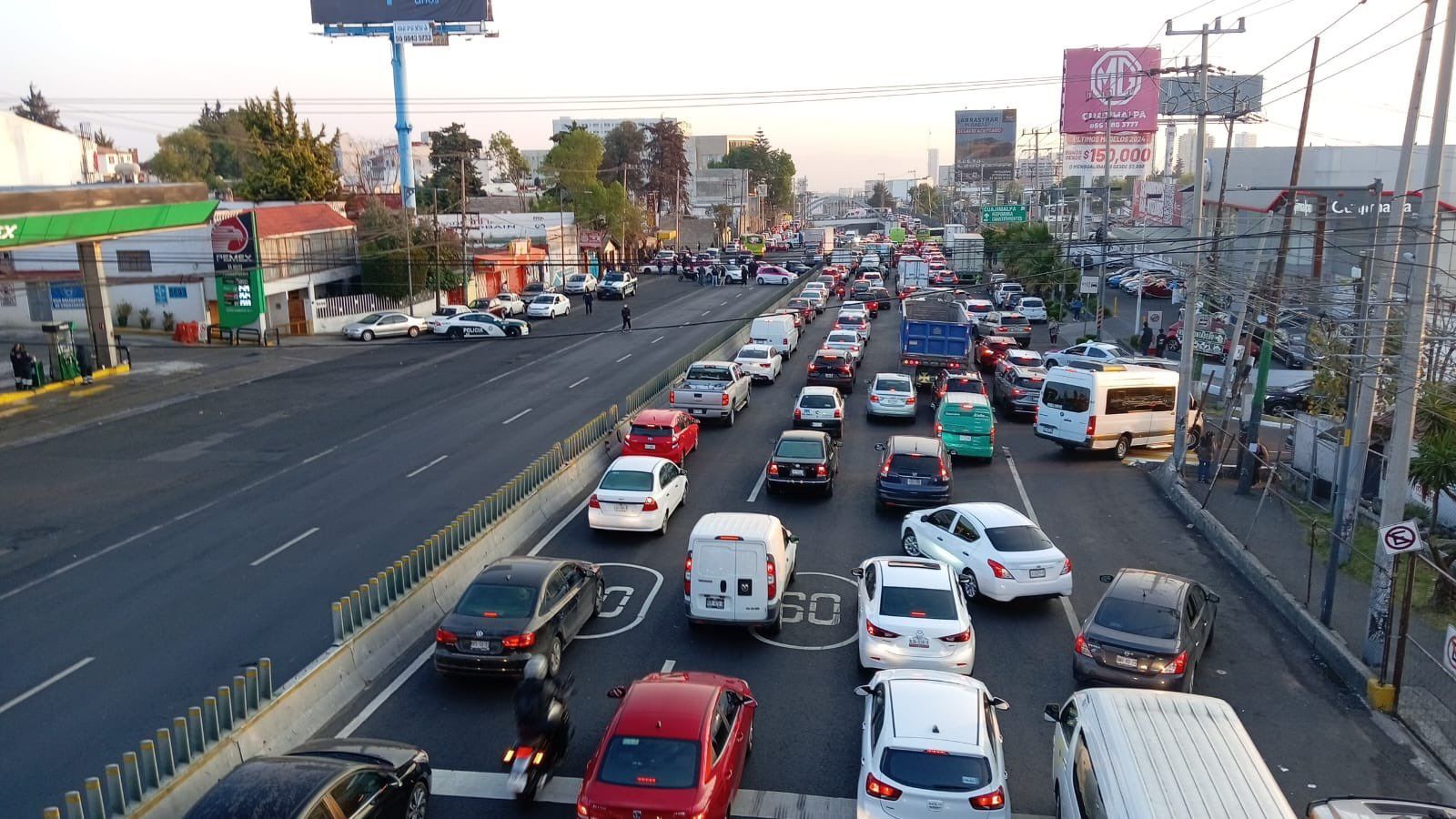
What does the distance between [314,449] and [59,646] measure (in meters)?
12.9

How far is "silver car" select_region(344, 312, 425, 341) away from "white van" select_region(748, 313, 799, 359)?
64.2 feet

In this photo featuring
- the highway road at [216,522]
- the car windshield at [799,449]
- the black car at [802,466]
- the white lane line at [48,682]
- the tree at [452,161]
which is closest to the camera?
the white lane line at [48,682]

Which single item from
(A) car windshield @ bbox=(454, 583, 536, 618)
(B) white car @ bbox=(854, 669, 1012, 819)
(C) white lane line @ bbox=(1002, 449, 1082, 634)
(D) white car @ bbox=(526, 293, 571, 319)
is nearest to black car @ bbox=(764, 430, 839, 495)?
(C) white lane line @ bbox=(1002, 449, 1082, 634)

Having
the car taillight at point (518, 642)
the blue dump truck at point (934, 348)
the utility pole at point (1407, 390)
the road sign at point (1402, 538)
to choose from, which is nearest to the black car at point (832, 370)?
the blue dump truck at point (934, 348)

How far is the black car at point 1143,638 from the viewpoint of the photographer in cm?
1298

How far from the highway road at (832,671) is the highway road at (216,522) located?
9.34 feet

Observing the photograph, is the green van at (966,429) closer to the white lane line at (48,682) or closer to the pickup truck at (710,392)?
the pickup truck at (710,392)

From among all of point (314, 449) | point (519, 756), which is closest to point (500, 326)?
point (314, 449)

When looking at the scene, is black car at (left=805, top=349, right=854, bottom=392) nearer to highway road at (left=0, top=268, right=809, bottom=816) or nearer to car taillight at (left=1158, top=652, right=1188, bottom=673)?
highway road at (left=0, top=268, right=809, bottom=816)

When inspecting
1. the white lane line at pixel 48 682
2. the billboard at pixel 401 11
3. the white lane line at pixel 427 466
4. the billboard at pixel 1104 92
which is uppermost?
the billboard at pixel 401 11

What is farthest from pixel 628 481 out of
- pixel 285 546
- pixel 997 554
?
pixel 997 554

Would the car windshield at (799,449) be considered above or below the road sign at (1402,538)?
below

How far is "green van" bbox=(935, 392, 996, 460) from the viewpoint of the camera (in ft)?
87.0

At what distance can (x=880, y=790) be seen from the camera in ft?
30.8
